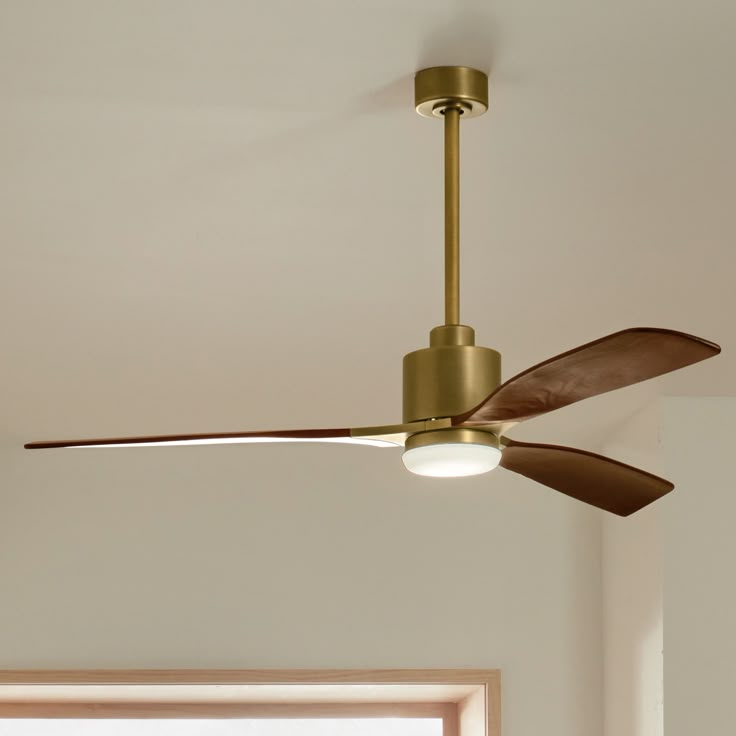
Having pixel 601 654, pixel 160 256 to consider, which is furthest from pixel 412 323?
pixel 601 654

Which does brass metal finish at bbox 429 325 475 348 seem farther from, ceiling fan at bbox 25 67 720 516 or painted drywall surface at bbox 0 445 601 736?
painted drywall surface at bbox 0 445 601 736

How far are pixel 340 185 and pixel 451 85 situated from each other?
40cm

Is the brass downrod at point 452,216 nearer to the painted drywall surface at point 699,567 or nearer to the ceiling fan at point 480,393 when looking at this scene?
the ceiling fan at point 480,393

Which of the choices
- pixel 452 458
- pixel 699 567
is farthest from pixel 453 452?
pixel 699 567

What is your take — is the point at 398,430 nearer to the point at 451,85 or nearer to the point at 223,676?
the point at 451,85

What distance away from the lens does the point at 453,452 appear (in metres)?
1.48

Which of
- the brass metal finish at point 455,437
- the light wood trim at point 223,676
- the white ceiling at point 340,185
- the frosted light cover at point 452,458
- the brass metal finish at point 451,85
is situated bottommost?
the light wood trim at point 223,676

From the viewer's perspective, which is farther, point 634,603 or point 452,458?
point 634,603

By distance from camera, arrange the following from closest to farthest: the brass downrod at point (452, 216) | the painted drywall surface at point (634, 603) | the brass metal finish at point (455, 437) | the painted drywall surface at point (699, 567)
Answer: the brass metal finish at point (455, 437) → the brass downrod at point (452, 216) → the painted drywall surface at point (699, 567) → the painted drywall surface at point (634, 603)

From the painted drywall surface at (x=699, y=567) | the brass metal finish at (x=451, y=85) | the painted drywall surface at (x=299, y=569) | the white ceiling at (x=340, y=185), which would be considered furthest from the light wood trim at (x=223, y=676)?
the brass metal finish at (x=451, y=85)

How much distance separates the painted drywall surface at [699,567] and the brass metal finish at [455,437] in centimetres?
180

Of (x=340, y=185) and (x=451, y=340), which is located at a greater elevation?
(x=340, y=185)

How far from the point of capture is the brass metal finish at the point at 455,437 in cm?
148

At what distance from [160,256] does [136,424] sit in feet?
4.49
